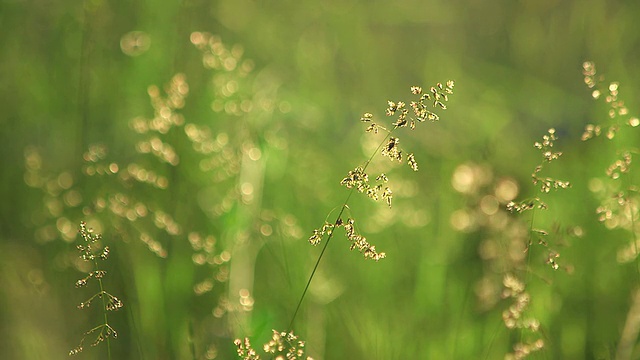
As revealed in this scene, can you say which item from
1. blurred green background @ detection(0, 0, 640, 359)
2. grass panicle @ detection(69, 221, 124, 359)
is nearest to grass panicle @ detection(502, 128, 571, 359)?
blurred green background @ detection(0, 0, 640, 359)

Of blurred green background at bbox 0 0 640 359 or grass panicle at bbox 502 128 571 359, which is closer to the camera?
grass panicle at bbox 502 128 571 359

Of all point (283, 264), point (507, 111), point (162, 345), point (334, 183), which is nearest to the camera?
A: point (162, 345)

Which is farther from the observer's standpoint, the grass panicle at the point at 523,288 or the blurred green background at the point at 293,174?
the blurred green background at the point at 293,174

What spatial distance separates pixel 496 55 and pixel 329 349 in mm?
863

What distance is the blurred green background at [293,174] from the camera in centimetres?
114

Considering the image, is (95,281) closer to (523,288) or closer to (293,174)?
(293,174)

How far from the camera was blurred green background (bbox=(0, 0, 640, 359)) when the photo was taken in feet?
3.74

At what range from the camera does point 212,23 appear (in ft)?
5.77

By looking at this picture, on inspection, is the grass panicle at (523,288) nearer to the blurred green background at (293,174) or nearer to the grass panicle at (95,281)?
the blurred green background at (293,174)

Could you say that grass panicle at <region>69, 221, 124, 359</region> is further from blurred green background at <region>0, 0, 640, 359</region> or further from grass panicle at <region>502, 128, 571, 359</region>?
grass panicle at <region>502, 128, 571, 359</region>

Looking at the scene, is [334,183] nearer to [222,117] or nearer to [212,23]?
[222,117]

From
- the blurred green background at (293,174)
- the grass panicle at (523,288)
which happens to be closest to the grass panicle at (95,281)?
the blurred green background at (293,174)

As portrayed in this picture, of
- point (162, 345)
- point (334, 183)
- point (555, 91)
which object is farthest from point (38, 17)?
point (555, 91)

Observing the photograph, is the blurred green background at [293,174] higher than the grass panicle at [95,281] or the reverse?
higher
